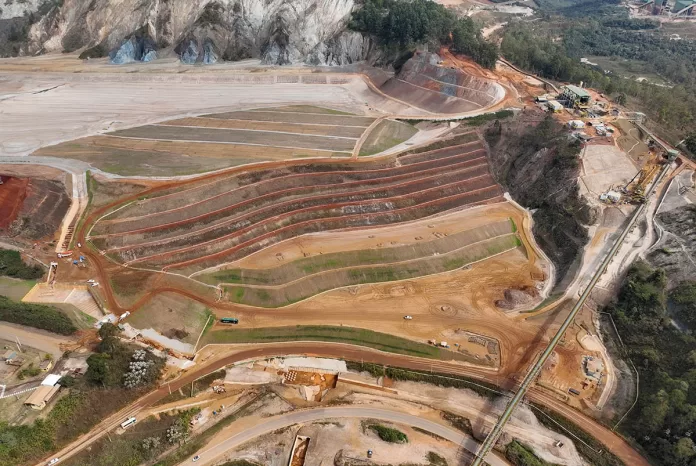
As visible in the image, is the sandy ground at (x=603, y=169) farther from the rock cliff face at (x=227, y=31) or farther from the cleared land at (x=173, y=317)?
the rock cliff face at (x=227, y=31)

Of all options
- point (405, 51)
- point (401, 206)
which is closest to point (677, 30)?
point (405, 51)

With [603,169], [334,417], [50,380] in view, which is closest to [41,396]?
[50,380]

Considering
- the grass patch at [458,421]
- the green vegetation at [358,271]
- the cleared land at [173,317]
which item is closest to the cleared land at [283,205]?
the cleared land at [173,317]

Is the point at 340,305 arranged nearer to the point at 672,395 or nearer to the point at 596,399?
the point at 596,399

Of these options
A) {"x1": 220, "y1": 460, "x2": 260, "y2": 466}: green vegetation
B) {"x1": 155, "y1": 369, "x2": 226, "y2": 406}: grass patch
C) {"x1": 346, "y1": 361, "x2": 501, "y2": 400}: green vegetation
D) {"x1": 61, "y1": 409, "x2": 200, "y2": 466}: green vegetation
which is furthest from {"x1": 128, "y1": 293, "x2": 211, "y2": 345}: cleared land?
{"x1": 346, "y1": 361, "x2": 501, "y2": 400}: green vegetation

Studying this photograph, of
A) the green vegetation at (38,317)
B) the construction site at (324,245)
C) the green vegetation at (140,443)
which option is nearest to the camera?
the green vegetation at (140,443)

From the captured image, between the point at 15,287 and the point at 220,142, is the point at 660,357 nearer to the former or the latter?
the point at 220,142

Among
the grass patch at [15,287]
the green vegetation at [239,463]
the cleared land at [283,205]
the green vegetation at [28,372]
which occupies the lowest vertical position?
the green vegetation at [239,463]
